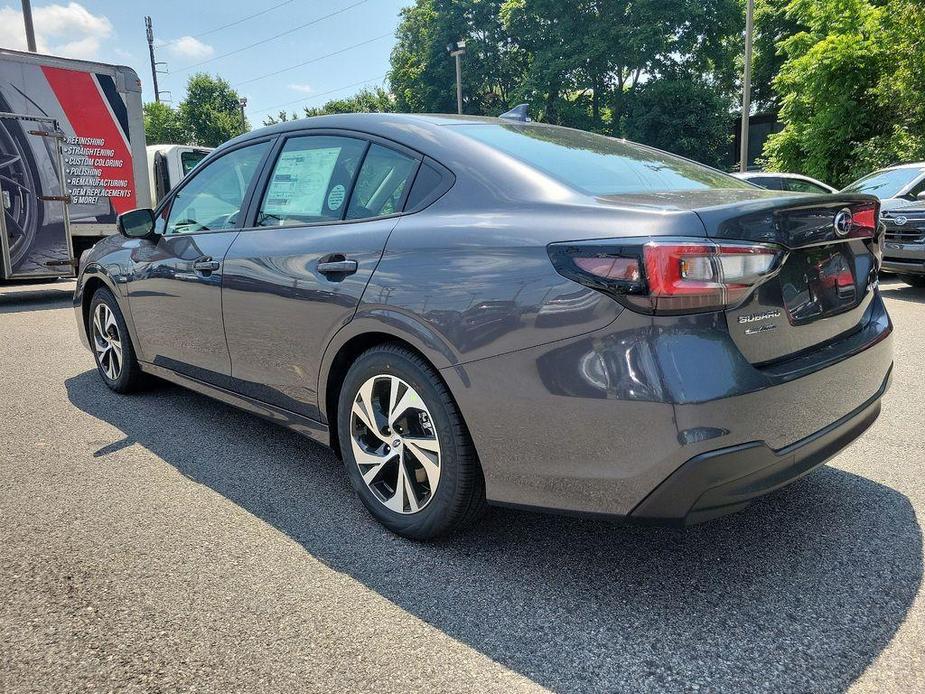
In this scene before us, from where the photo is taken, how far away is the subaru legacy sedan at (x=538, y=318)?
1994 mm

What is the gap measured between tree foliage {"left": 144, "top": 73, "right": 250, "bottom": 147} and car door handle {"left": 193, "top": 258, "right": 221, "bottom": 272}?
161 feet

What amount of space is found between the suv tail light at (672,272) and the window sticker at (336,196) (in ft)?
4.15

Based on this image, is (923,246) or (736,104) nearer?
(923,246)

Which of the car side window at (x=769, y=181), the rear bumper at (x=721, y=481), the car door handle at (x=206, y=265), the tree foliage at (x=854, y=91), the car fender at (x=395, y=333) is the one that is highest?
the tree foliage at (x=854, y=91)

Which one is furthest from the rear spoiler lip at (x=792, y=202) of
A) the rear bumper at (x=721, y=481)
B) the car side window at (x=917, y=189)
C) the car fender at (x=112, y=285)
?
the car side window at (x=917, y=189)

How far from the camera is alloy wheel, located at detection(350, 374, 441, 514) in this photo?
8.38 feet

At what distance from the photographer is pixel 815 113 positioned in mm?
18172

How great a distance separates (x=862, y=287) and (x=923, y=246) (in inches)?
263

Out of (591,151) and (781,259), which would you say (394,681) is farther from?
(591,151)

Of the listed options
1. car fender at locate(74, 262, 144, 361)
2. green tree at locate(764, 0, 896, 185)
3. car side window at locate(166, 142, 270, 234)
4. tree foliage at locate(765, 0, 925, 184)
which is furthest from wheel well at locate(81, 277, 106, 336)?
green tree at locate(764, 0, 896, 185)

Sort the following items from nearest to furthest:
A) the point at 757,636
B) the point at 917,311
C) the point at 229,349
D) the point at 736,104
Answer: the point at 757,636 < the point at 229,349 < the point at 917,311 < the point at 736,104

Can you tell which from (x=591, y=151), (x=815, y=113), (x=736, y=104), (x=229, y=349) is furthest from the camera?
(x=736, y=104)

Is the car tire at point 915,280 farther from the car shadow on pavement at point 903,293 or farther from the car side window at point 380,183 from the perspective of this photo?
the car side window at point 380,183

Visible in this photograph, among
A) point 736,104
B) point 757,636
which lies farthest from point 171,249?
point 736,104
